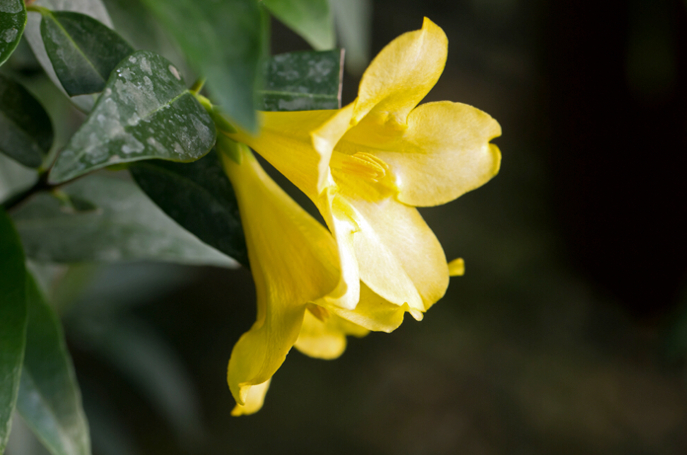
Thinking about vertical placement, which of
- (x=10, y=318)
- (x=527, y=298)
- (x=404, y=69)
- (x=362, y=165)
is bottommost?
(x=527, y=298)

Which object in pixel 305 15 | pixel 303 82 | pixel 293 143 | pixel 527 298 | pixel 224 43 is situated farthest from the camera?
pixel 527 298

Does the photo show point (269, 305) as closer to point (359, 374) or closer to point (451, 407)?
point (359, 374)

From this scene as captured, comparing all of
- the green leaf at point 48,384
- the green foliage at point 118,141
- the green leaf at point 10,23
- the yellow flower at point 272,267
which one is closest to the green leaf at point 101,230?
the green foliage at point 118,141

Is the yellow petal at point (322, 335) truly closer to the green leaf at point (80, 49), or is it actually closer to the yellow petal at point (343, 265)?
the yellow petal at point (343, 265)

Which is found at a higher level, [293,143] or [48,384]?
[293,143]

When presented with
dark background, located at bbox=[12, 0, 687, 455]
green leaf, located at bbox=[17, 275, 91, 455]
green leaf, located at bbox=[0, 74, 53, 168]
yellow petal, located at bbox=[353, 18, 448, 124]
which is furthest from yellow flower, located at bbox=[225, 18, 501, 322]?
dark background, located at bbox=[12, 0, 687, 455]

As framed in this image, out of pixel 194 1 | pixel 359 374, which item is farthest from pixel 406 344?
pixel 194 1

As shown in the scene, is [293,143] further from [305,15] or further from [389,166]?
[305,15]

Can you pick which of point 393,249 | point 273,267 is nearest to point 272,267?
point 273,267
